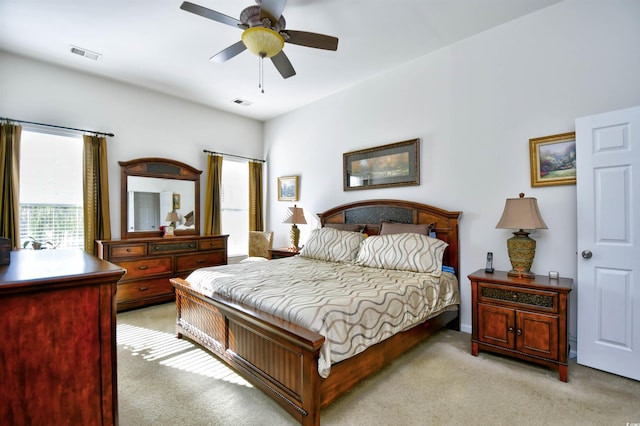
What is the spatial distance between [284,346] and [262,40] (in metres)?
2.23

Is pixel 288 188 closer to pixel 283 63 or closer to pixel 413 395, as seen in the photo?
pixel 283 63

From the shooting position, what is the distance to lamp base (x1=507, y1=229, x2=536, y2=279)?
268 cm

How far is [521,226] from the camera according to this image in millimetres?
2557

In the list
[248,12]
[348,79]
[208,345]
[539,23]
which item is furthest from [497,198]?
[208,345]

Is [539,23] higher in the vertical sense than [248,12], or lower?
higher

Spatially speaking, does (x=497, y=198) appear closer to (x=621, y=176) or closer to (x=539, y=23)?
(x=621, y=176)

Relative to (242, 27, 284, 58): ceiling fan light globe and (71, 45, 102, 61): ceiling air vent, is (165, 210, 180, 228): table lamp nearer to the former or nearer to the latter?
(71, 45, 102, 61): ceiling air vent

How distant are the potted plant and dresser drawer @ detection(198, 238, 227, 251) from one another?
69.1 inches

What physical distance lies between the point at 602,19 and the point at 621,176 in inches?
55.2

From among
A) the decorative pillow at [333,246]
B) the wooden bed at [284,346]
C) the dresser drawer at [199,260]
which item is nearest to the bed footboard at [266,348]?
the wooden bed at [284,346]

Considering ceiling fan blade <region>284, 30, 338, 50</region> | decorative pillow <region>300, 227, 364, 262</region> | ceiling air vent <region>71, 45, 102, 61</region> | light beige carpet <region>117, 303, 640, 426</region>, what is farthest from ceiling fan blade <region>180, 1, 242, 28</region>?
light beige carpet <region>117, 303, 640, 426</region>

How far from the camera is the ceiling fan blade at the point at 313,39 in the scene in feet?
8.23

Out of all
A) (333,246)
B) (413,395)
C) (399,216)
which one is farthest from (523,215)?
→ (333,246)

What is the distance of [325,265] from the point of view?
345 centimetres
